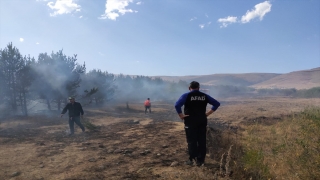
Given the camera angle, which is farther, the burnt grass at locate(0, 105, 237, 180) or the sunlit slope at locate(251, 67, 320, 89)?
the sunlit slope at locate(251, 67, 320, 89)

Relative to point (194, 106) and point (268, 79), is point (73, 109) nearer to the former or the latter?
point (194, 106)

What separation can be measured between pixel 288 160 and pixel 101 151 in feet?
14.5

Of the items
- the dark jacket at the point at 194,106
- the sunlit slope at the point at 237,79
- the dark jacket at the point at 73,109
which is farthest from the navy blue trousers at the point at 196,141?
the sunlit slope at the point at 237,79

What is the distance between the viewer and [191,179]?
3354 millimetres

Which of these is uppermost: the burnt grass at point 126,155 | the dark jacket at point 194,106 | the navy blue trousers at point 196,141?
the dark jacket at point 194,106

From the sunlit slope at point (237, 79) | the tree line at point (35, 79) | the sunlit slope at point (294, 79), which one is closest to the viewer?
the tree line at point (35, 79)

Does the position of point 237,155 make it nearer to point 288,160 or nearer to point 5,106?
point 288,160

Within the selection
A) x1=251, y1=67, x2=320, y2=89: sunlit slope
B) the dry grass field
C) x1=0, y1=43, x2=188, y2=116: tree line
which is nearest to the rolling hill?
x1=251, y1=67, x2=320, y2=89: sunlit slope

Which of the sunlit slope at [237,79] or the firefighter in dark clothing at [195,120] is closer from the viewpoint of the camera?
the firefighter in dark clothing at [195,120]

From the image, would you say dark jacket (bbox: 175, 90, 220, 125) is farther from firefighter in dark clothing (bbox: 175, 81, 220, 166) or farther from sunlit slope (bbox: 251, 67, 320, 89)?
sunlit slope (bbox: 251, 67, 320, 89)

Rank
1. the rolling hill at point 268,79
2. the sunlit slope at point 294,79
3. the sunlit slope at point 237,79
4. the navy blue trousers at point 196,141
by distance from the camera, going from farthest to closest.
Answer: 1. the sunlit slope at point 237,79
2. the rolling hill at point 268,79
3. the sunlit slope at point 294,79
4. the navy blue trousers at point 196,141

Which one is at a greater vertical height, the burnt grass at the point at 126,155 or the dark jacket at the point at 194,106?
the dark jacket at the point at 194,106

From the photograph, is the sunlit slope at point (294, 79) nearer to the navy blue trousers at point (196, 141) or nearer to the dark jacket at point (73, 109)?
the dark jacket at point (73, 109)

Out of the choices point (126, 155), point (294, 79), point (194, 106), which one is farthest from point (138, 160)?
point (294, 79)
